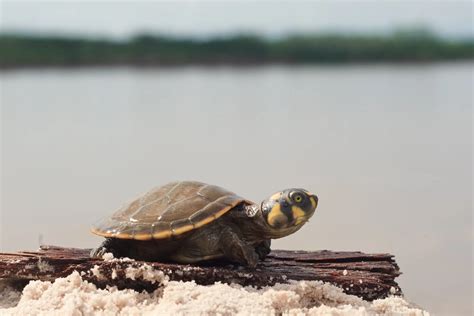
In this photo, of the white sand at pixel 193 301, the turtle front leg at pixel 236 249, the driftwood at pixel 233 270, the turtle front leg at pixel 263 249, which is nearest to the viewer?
the white sand at pixel 193 301

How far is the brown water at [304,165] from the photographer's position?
7012 millimetres

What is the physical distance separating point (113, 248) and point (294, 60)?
42.5 m

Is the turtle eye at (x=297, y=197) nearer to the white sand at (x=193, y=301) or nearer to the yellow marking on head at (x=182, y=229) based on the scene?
the white sand at (x=193, y=301)

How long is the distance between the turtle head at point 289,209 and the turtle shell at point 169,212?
0.21 meters

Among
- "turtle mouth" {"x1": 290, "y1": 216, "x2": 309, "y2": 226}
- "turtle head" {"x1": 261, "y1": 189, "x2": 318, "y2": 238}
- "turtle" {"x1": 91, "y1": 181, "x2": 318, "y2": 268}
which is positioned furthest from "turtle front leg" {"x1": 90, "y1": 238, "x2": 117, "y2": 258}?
"turtle mouth" {"x1": 290, "y1": 216, "x2": 309, "y2": 226}

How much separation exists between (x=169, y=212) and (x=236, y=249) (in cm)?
40

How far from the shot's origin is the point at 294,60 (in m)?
46.0

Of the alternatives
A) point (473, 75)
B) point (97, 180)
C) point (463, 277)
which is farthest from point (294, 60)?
point (463, 277)

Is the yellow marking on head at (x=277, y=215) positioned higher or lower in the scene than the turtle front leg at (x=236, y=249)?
higher

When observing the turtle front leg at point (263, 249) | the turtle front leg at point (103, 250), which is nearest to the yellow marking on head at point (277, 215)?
the turtle front leg at point (263, 249)

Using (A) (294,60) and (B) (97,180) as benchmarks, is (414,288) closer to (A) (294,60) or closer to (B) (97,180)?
(B) (97,180)

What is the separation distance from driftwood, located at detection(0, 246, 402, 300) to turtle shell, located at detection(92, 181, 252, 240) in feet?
0.56

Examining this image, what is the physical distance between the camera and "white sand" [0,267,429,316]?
3.54 meters

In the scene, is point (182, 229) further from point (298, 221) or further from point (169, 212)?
point (298, 221)
